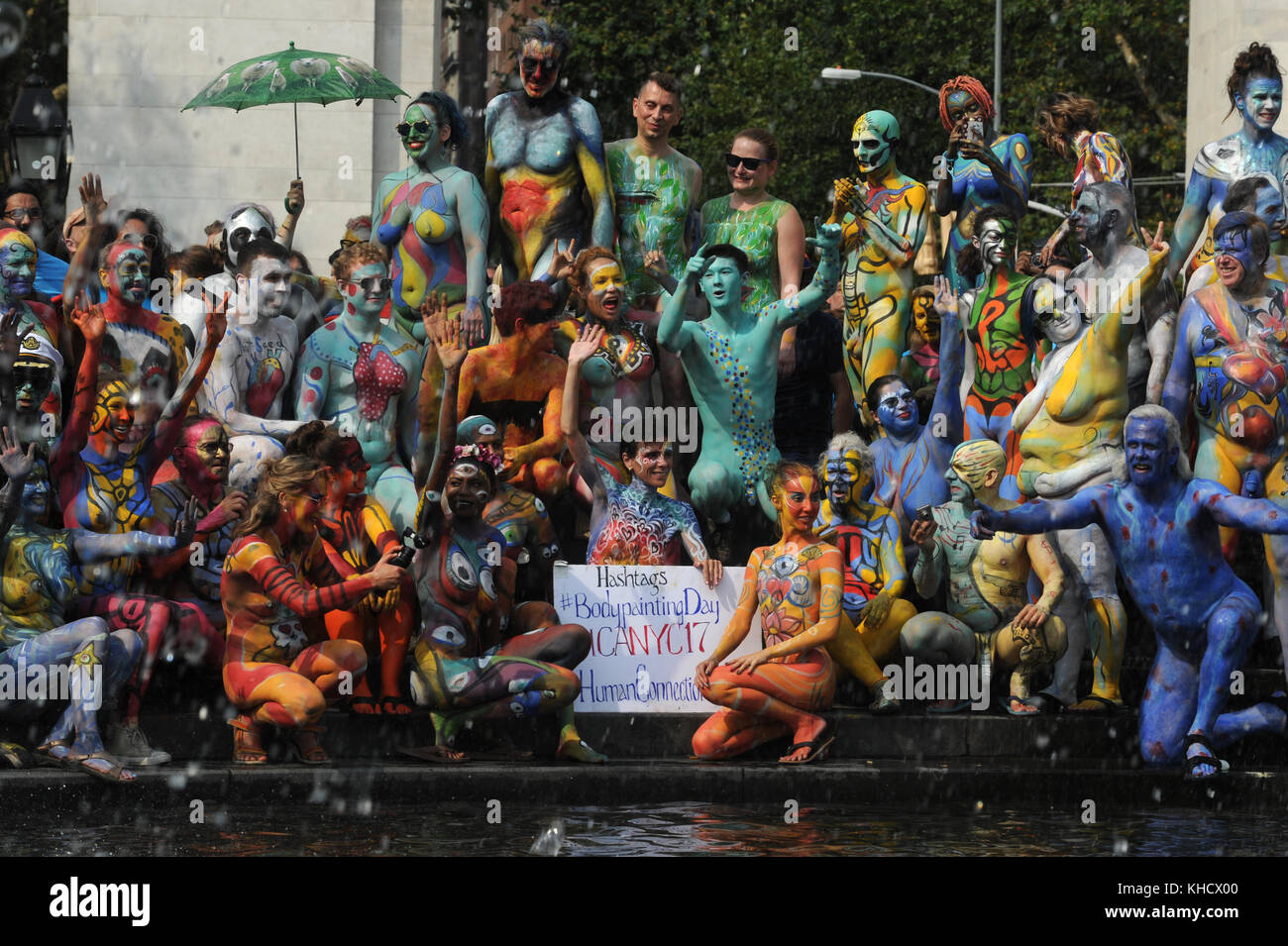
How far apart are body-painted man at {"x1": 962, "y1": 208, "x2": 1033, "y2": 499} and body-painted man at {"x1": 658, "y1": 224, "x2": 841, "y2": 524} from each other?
2.81 feet

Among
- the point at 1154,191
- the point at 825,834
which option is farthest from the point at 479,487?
the point at 1154,191

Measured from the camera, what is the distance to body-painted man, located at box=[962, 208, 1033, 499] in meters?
11.3

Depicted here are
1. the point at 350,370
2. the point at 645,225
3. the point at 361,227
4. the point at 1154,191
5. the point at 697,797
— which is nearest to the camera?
the point at 697,797

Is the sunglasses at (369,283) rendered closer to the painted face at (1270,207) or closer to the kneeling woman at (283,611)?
the kneeling woman at (283,611)

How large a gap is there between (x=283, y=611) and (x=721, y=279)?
284cm

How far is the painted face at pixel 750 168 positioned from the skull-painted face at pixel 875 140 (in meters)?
0.49

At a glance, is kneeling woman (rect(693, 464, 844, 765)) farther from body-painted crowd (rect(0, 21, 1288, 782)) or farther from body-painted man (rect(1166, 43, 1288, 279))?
body-painted man (rect(1166, 43, 1288, 279))

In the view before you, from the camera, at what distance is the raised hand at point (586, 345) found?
10.5 m

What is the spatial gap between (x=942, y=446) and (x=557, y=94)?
116 inches

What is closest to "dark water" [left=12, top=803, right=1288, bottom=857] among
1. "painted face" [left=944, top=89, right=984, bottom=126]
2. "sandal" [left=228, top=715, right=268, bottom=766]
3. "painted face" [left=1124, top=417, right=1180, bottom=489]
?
"sandal" [left=228, top=715, right=268, bottom=766]

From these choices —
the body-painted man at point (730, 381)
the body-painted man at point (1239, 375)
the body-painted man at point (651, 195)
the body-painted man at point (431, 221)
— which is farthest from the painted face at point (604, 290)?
the body-painted man at point (1239, 375)

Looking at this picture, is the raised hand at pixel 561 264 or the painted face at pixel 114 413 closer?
the painted face at pixel 114 413

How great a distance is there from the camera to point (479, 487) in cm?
987

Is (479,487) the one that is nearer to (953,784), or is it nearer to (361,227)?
(953,784)
